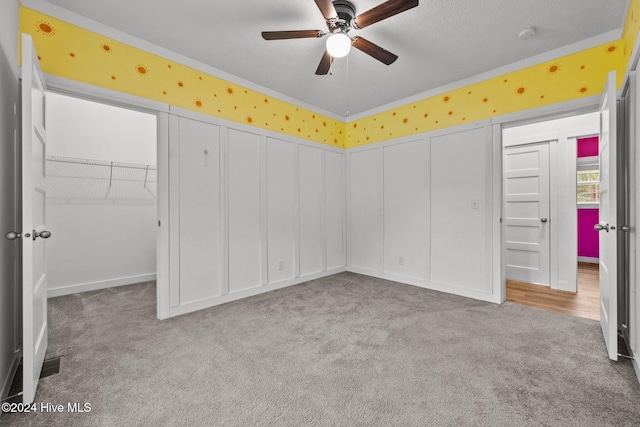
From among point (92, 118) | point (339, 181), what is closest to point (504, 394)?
point (339, 181)

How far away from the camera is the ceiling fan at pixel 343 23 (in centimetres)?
182

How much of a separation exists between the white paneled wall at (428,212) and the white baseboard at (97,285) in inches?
123

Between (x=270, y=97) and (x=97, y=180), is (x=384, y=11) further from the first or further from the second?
(x=97, y=180)

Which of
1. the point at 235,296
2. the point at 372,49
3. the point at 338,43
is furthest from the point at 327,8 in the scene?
the point at 235,296

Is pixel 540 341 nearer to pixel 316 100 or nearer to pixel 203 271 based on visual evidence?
pixel 203 271

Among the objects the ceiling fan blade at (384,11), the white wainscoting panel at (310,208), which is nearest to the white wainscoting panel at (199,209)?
the white wainscoting panel at (310,208)

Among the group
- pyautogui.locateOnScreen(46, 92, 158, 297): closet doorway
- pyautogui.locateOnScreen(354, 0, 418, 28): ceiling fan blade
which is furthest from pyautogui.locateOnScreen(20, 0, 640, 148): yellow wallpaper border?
pyautogui.locateOnScreen(354, 0, 418, 28): ceiling fan blade

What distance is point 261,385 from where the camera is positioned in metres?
1.71

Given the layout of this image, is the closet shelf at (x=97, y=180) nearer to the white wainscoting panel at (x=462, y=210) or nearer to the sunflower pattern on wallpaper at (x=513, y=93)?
the sunflower pattern on wallpaper at (x=513, y=93)

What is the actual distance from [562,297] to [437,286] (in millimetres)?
1370

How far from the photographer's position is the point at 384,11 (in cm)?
186

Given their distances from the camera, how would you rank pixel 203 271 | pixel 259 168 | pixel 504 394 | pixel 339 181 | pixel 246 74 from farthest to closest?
1. pixel 339 181
2. pixel 259 168
3. pixel 246 74
4. pixel 203 271
5. pixel 504 394

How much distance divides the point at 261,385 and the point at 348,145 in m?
3.84

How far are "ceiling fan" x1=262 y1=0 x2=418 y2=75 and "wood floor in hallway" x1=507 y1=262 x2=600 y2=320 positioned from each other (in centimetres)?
300
